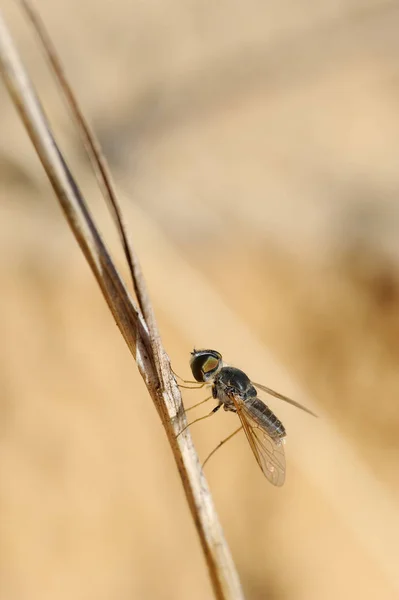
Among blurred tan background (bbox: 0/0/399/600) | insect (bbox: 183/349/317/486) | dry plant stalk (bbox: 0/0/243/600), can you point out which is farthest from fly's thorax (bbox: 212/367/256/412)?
dry plant stalk (bbox: 0/0/243/600)

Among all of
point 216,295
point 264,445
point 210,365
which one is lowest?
point 264,445

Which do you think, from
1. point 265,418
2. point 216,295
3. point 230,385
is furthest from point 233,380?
point 216,295

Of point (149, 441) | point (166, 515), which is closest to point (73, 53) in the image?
point (149, 441)

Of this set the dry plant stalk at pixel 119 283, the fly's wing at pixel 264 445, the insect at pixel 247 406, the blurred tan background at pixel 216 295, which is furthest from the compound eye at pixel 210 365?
the dry plant stalk at pixel 119 283

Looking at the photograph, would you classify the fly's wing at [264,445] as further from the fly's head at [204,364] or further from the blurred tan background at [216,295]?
the blurred tan background at [216,295]

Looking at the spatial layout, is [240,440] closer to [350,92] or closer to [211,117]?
[211,117]

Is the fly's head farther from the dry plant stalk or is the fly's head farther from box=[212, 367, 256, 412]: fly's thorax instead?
the dry plant stalk

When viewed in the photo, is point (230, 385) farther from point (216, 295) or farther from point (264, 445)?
point (216, 295)
